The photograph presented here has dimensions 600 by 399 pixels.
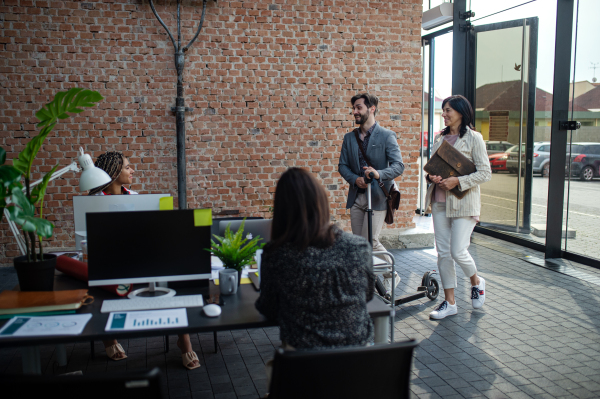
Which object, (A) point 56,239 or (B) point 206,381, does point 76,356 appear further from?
(A) point 56,239

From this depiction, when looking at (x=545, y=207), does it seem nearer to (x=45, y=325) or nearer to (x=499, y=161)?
(x=499, y=161)

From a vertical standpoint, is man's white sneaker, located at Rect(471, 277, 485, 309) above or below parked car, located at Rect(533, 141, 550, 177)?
below

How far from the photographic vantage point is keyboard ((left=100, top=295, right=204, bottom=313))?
2.39 metres

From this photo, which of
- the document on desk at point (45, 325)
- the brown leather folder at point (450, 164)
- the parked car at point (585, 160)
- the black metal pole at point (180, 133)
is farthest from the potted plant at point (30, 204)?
the parked car at point (585, 160)

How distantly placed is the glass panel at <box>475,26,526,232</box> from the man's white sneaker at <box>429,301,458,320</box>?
3606 mm

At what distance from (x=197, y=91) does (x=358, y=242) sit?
4.76 metres

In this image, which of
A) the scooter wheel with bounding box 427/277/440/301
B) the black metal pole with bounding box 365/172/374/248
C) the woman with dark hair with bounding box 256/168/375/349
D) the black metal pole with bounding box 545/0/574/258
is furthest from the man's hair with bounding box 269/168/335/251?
the black metal pole with bounding box 545/0/574/258

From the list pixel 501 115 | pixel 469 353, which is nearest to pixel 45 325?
pixel 469 353

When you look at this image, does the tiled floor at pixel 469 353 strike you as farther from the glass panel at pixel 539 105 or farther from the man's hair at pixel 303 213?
the glass panel at pixel 539 105

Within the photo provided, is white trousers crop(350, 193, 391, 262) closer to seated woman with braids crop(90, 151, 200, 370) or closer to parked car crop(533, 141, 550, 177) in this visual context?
seated woman with braids crop(90, 151, 200, 370)

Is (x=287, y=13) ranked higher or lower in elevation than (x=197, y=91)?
higher

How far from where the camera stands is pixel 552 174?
20.4 ft

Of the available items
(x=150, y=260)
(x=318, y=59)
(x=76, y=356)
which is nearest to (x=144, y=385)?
(x=150, y=260)

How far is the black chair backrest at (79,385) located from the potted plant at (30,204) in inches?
41.2
